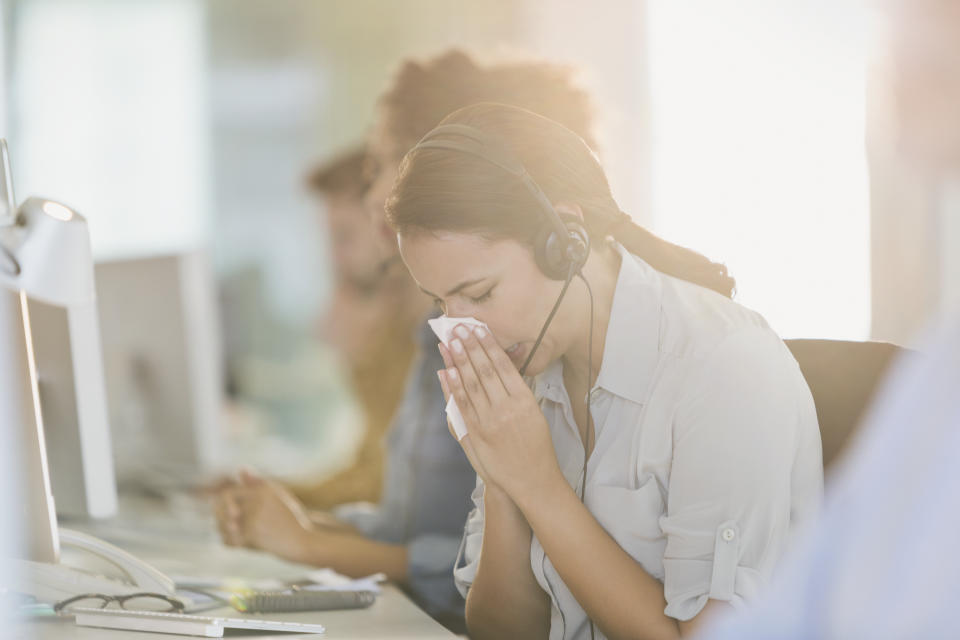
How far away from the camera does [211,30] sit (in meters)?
4.38

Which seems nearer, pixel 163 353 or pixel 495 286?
pixel 495 286

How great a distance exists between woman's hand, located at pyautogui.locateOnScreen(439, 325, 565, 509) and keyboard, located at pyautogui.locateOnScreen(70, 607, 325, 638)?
0.26 meters

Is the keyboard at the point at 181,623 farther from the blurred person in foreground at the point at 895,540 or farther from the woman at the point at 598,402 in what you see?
the blurred person in foreground at the point at 895,540

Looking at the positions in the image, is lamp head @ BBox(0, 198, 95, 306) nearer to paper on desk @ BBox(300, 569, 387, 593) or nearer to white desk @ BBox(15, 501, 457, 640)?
white desk @ BBox(15, 501, 457, 640)

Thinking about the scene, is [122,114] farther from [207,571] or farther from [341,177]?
[207,571]

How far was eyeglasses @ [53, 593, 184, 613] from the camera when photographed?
1.08m

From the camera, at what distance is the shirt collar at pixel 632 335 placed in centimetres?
103

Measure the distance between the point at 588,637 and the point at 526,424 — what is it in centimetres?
26

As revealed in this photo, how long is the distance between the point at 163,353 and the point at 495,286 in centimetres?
102

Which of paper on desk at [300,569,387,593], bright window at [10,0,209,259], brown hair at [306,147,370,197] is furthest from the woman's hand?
bright window at [10,0,209,259]

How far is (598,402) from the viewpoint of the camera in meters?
1.07

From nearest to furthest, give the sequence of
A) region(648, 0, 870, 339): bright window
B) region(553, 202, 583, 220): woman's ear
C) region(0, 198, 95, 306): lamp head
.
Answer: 1. region(0, 198, 95, 306): lamp head
2. region(553, 202, 583, 220): woman's ear
3. region(648, 0, 870, 339): bright window

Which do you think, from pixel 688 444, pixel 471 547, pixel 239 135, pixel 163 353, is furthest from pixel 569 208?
pixel 239 135

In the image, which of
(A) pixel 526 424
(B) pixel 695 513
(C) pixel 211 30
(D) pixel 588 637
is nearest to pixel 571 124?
(A) pixel 526 424
